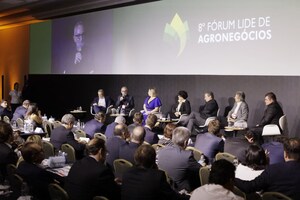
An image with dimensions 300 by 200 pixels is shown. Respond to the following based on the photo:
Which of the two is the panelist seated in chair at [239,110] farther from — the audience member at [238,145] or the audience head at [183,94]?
the audience member at [238,145]

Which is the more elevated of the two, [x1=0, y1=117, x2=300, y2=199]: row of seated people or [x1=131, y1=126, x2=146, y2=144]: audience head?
[x1=131, y1=126, x2=146, y2=144]: audience head

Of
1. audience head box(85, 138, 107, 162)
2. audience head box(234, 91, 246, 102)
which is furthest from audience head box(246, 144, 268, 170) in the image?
audience head box(234, 91, 246, 102)

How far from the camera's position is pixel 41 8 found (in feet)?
53.5

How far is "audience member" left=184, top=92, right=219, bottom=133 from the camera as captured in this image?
10562 millimetres

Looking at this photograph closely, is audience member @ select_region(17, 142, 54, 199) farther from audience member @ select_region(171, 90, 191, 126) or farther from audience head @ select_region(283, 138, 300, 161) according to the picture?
audience member @ select_region(171, 90, 191, 126)

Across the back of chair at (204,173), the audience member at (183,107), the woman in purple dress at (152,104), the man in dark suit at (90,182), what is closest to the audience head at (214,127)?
the back of chair at (204,173)

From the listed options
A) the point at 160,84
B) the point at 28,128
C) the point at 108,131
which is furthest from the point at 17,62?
the point at 108,131

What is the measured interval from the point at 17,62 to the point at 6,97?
74.1 inches

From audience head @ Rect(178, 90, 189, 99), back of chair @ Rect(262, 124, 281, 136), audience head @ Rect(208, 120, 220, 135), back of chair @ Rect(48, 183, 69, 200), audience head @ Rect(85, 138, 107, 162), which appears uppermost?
audience head @ Rect(178, 90, 189, 99)

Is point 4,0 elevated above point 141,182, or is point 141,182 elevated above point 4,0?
point 4,0

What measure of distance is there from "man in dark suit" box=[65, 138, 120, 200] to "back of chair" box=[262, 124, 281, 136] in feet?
18.0

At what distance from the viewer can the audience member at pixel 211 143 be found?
6.13 metres

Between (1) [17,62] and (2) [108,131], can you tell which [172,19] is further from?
(1) [17,62]

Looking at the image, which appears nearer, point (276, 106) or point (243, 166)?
point (243, 166)
